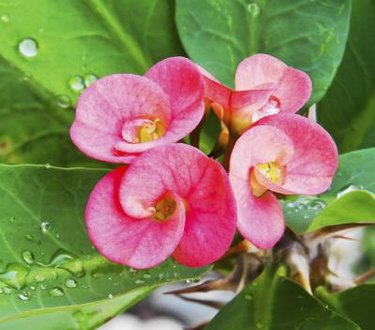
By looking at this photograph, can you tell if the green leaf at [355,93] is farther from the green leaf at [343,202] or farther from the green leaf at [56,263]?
the green leaf at [56,263]

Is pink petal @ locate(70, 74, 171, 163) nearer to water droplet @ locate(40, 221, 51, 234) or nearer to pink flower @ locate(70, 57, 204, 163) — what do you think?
pink flower @ locate(70, 57, 204, 163)

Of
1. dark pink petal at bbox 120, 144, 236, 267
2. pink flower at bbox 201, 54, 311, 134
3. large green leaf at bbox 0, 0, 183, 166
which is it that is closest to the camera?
dark pink petal at bbox 120, 144, 236, 267

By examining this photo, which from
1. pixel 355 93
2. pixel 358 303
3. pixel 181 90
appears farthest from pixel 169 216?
pixel 355 93

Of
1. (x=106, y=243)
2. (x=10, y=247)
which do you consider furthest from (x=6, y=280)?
(x=106, y=243)

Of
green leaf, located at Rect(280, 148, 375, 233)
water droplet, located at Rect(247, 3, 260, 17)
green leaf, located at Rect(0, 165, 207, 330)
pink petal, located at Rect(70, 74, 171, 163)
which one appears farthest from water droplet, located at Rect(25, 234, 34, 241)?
water droplet, located at Rect(247, 3, 260, 17)

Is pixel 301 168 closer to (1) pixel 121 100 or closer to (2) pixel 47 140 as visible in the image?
(1) pixel 121 100

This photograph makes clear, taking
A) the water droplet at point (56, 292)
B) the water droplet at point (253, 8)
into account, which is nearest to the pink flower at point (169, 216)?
the water droplet at point (56, 292)

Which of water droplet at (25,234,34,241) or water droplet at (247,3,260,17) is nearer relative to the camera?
water droplet at (25,234,34,241)
